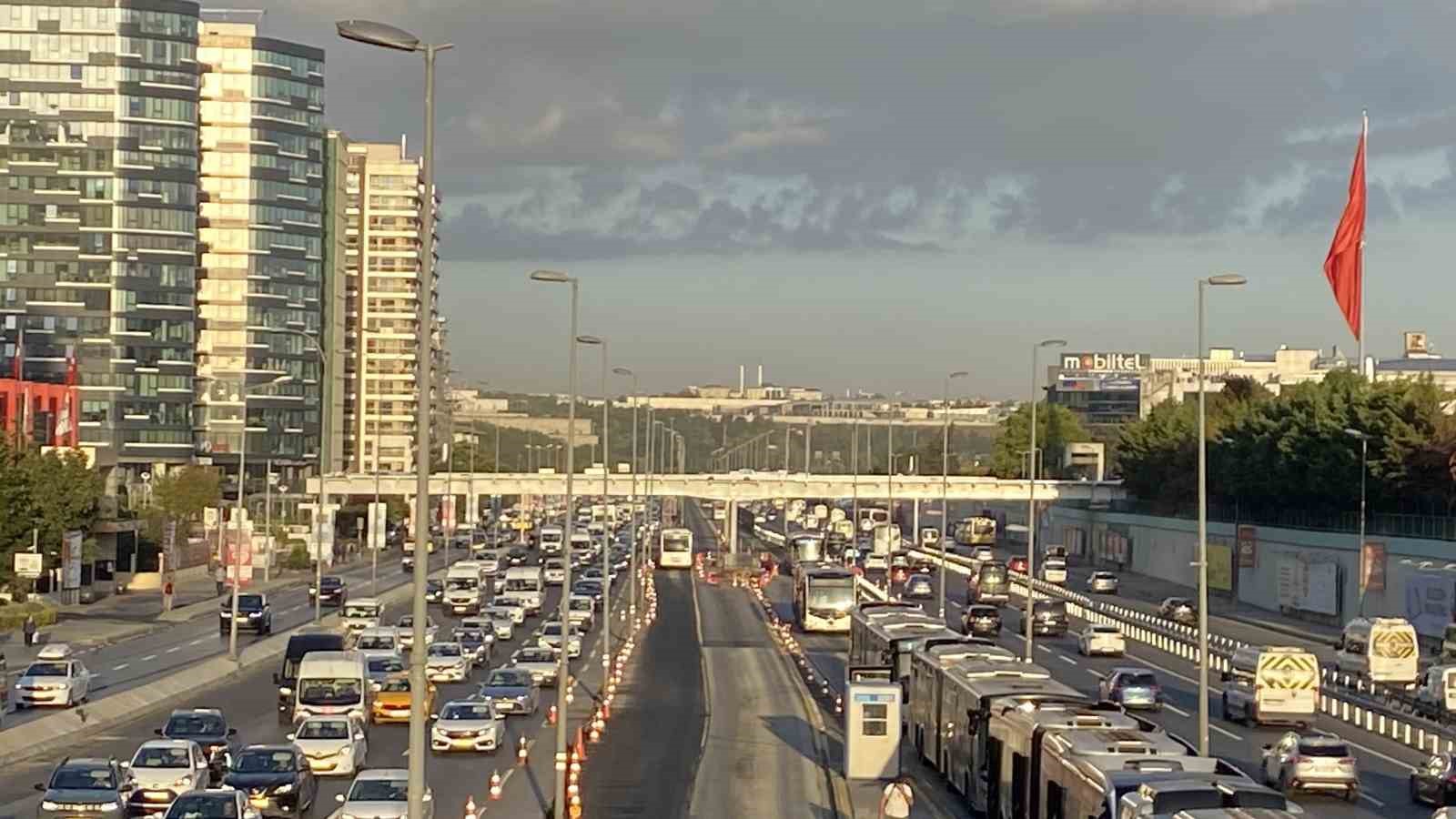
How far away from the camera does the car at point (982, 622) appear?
82.1 meters

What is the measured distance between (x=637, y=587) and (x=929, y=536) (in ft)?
227

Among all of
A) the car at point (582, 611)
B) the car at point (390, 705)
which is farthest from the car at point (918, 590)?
the car at point (390, 705)

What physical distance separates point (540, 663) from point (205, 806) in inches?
1345

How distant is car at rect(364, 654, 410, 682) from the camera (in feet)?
183

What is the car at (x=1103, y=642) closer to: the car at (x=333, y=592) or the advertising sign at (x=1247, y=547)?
the advertising sign at (x=1247, y=547)

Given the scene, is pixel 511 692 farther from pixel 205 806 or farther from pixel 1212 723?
pixel 205 806

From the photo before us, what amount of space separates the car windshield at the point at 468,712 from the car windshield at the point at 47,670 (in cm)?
1265

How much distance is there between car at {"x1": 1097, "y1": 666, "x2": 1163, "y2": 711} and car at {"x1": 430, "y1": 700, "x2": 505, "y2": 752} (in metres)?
17.9

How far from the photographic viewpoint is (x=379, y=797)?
32.0m

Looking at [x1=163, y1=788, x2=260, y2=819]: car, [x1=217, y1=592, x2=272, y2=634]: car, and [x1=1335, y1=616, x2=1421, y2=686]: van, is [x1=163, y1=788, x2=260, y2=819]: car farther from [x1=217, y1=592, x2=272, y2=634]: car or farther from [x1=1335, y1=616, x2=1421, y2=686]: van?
[x1=217, y1=592, x2=272, y2=634]: car

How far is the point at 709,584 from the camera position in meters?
119

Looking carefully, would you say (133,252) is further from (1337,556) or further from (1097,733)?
(1097,733)

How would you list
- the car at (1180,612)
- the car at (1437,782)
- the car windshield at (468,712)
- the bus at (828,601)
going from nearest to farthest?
the car at (1437,782) → the car windshield at (468,712) → the bus at (828,601) → the car at (1180,612)

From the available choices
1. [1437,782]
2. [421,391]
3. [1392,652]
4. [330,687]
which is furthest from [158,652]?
[421,391]
